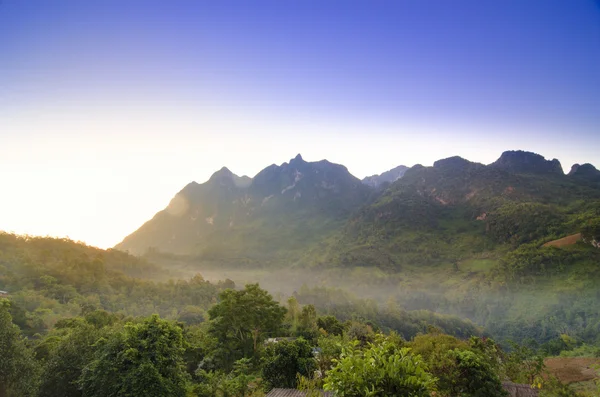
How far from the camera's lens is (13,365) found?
57.6 ft

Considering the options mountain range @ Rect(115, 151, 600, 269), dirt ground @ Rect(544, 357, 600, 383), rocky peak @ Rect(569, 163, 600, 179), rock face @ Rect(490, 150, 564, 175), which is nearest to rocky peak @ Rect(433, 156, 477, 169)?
mountain range @ Rect(115, 151, 600, 269)

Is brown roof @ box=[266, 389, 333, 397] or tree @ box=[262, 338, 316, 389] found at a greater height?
brown roof @ box=[266, 389, 333, 397]

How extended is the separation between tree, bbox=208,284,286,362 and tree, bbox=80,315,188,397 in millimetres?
16402

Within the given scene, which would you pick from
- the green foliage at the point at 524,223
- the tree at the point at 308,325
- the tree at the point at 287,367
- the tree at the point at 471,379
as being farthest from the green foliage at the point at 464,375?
the green foliage at the point at 524,223

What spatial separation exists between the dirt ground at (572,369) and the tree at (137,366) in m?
28.0

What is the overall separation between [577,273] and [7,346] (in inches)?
3759

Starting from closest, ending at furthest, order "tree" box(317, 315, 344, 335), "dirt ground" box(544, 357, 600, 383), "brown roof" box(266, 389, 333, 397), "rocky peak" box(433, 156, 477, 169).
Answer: "brown roof" box(266, 389, 333, 397) → "dirt ground" box(544, 357, 600, 383) → "tree" box(317, 315, 344, 335) → "rocky peak" box(433, 156, 477, 169)

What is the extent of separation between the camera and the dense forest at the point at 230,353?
7914 millimetres

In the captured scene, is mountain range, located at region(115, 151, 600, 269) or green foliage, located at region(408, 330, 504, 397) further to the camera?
mountain range, located at region(115, 151, 600, 269)

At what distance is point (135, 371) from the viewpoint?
1521 centimetres

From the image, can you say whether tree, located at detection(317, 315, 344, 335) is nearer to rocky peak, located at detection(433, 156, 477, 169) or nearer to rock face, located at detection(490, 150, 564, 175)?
rocky peak, located at detection(433, 156, 477, 169)

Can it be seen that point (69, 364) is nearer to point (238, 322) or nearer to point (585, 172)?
point (238, 322)

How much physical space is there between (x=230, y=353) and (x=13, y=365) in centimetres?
1828

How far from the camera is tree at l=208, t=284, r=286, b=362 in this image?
3328 centimetres
